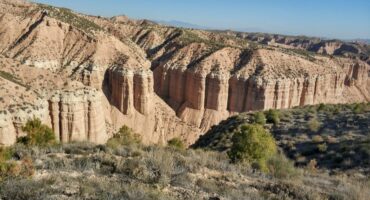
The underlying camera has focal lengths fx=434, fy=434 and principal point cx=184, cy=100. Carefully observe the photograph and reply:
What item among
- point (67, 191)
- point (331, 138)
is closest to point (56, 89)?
point (331, 138)

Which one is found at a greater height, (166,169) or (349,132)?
(166,169)

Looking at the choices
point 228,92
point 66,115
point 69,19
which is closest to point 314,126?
point 66,115

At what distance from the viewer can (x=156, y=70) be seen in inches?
3002

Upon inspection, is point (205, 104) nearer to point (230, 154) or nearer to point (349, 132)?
point (349, 132)

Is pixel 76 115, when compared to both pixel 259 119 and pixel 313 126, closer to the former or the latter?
pixel 259 119

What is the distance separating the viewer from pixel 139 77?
57.1 m

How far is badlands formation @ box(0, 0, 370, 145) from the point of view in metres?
40.8

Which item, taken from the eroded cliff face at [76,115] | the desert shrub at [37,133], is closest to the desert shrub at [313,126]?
the desert shrub at [37,133]

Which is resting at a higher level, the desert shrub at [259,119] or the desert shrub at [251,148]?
the desert shrub at [251,148]

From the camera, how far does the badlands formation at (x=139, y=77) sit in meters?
40.8

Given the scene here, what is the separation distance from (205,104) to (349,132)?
42757 millimetres

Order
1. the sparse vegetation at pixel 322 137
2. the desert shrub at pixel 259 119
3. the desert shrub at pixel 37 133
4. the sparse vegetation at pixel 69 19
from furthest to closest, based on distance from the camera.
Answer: the sparse vegetation at pixel 69 19 → the desert shrub at pixel 259 119 → the desert shrub at pixel 37 133 → the sparse vegetation at pixel 322 137

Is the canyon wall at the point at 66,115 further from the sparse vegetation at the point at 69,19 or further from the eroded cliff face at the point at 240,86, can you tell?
the eroded cliff face at the point at 240,86

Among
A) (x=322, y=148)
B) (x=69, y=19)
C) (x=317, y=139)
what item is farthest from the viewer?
(x=69, y=19)
